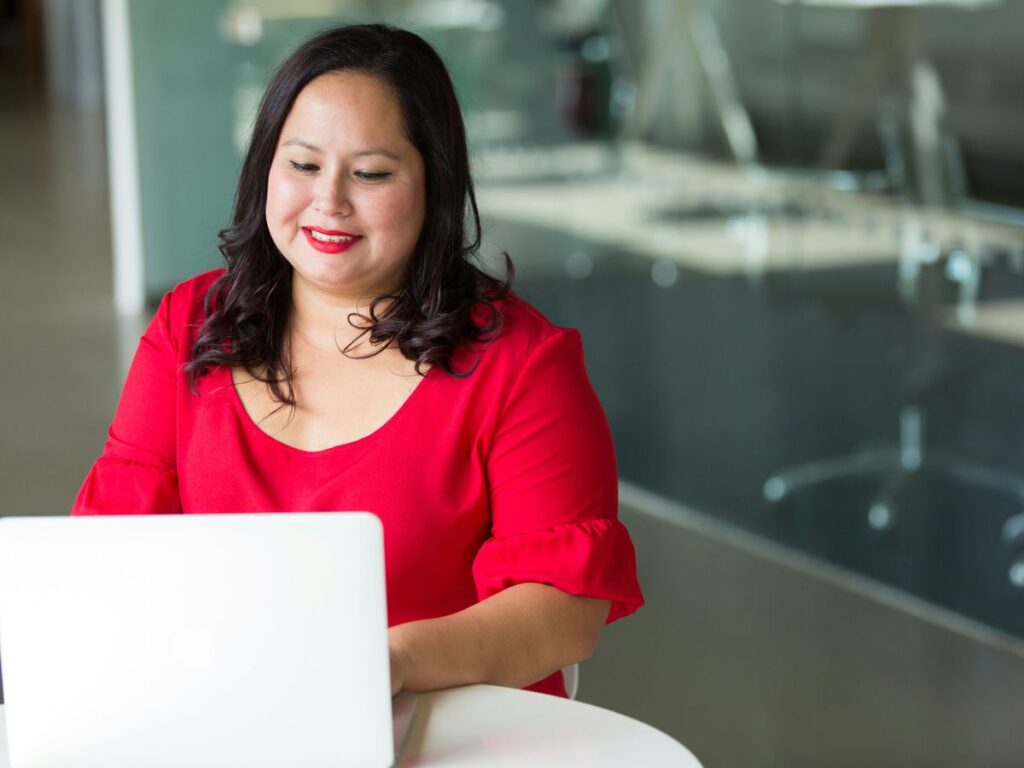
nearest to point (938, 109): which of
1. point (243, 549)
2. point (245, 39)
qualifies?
point (243, 549)

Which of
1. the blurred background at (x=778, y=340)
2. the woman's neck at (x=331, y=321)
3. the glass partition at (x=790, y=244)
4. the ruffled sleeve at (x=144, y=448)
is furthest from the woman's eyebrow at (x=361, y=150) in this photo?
the glass partition at (x=790, y=244)

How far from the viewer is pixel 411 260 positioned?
1.85 m

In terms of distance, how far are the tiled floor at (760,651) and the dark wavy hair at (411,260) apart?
1623 millimetres

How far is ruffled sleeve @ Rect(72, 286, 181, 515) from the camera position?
185 centimetres

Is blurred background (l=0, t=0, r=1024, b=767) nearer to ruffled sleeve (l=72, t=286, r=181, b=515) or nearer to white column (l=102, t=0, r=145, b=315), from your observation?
white column (l=102, t=0, r=145, b=315)

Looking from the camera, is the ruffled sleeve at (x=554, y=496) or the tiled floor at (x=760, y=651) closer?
the ruffled sleeve at (x=554, y=496)

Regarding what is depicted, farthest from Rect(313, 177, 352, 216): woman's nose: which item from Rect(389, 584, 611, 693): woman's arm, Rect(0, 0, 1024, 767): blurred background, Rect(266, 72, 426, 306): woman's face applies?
Rect(0, 0, 1024, 767): blurred background

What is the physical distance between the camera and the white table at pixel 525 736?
1.40 metres

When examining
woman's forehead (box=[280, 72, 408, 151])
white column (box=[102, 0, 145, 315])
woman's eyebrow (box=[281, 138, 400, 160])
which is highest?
woman's forehead (box=[280, 72, 408, 151])

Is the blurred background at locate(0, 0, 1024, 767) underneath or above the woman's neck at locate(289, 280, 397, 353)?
underneath

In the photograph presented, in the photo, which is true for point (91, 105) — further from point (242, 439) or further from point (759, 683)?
point (242, 439)

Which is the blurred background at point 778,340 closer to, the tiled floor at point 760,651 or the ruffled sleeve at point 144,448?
the tiled floor at point 760,651

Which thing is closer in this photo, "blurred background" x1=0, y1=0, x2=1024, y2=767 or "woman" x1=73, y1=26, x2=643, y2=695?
"woman" x1=73, y1=26, x2=643, y2=695

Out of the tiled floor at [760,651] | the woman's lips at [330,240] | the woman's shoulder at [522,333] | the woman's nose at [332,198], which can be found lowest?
the tiled floor at [760,651]
